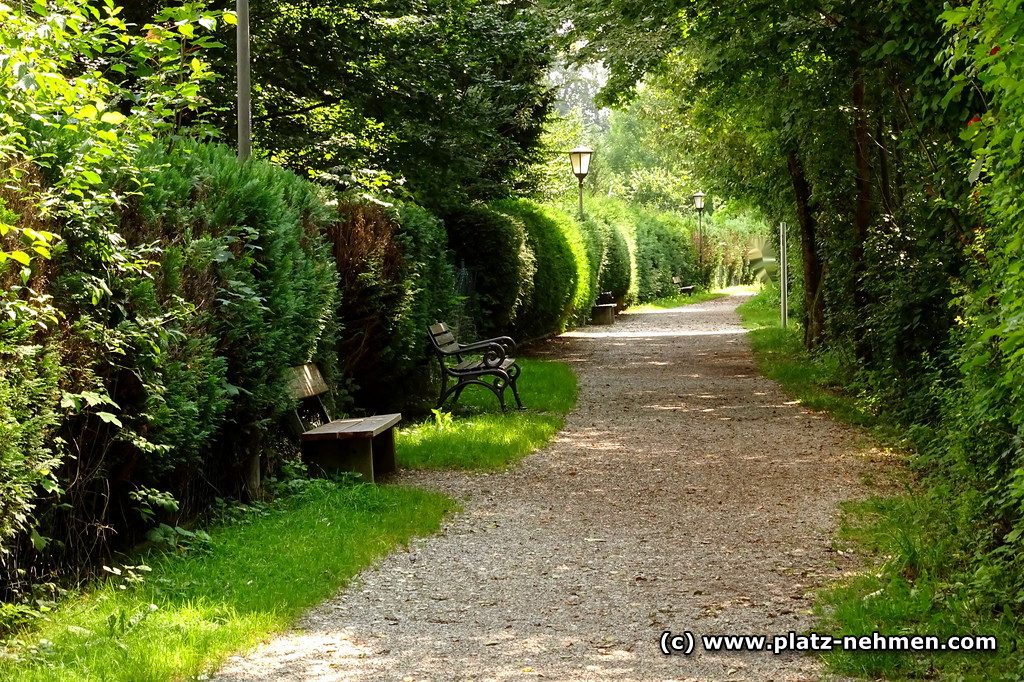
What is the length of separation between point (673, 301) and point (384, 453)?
34.5 meters

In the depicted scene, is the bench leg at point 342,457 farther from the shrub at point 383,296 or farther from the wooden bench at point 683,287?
the wooden bench at point 683,287

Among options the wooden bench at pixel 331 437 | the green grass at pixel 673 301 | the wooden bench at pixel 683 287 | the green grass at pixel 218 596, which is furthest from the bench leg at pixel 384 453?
the wooden bench at pixel 683 287

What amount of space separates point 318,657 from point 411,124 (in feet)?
42.2

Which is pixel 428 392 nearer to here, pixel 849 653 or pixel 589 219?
pixel 849 653

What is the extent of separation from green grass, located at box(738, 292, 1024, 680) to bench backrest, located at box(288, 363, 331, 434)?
4.03 meters

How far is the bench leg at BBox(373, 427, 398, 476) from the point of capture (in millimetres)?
9164

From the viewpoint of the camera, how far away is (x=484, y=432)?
10758 mm

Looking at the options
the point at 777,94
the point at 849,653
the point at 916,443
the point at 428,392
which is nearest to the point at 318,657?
the point at 849,653

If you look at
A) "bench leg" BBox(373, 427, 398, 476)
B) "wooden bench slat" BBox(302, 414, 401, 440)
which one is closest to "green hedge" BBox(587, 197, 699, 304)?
"bench leg" BBox(373, 427, 398, 476)

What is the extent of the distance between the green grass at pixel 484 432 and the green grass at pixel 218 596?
1828mm

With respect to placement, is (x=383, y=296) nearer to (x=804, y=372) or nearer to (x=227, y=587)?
(x=227, y=587)

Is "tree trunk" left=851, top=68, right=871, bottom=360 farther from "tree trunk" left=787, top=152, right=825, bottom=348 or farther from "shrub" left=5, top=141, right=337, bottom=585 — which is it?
"shrub" left=5, top=141, right=337, bottom=585

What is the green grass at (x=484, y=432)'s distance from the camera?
9.68 metres

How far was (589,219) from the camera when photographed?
30766 mm
